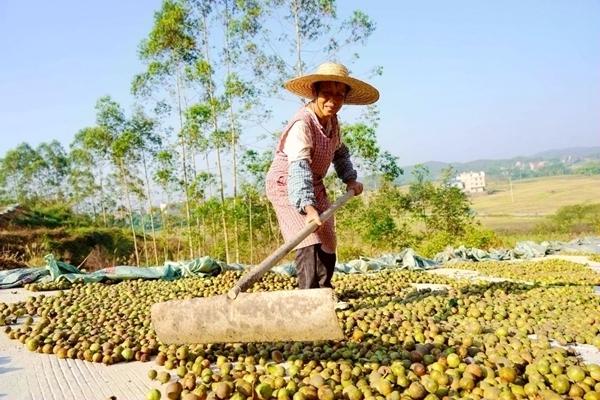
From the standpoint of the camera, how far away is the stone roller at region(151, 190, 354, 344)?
201 centimetres

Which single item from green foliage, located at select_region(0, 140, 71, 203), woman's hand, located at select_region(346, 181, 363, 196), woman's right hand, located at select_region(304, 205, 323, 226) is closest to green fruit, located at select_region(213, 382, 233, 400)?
woman's right hand, located at select_region(304, 205, 323, 226)

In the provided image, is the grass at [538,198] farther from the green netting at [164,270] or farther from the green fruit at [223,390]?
the green fruit at [223,390]

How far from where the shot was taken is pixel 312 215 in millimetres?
2473

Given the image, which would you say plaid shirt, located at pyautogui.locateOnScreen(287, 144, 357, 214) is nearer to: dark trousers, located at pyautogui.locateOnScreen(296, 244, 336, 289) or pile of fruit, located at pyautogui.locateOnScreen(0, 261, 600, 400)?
dark trousers, located at pyautogui.locateOnScreen(296, 244, 336, 289)

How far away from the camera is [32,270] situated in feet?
17.2

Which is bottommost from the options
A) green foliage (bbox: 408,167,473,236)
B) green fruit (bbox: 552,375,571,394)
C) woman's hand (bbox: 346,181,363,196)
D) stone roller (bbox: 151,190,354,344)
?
green foliage (bbox: 408,167,473,236)

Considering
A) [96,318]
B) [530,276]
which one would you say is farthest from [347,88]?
[530,276]

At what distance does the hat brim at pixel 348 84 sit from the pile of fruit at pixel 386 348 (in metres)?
1.43

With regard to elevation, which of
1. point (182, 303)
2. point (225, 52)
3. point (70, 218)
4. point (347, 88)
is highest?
point (225, 52)

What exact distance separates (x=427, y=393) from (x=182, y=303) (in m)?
1.13

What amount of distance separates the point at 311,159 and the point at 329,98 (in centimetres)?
38

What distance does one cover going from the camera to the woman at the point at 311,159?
2686mm

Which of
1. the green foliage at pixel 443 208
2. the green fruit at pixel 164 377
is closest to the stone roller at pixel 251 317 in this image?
the green fruit at pixel 164 377

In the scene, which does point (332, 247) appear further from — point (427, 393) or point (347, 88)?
point (427, 393)
